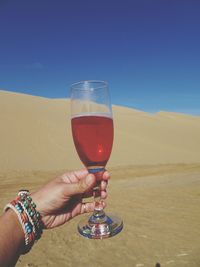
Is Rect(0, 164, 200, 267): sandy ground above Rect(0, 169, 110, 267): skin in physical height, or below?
below

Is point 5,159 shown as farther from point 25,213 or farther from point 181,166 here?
point 25,213

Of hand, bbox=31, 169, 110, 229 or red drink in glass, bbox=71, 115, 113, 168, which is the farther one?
hand, bbox=31, 169, 110, 229

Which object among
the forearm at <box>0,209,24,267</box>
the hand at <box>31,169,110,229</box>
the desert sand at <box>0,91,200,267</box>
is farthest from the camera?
the desert sand at <box>0,91,200,267</box>

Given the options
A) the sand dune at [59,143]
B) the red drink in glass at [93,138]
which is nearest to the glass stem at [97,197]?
the red drink in glass at [93,138]

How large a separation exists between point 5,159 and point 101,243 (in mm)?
8562

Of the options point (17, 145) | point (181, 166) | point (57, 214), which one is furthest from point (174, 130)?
point (57, 214)

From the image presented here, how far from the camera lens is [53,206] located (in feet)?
5.76

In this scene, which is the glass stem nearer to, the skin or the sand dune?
the skin

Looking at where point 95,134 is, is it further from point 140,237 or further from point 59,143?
point 59,143

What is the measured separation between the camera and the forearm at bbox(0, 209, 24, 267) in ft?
4.24

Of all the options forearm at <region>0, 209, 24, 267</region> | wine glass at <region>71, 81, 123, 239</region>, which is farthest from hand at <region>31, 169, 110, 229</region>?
forearm at <region>0, 209, 24, 267</region>

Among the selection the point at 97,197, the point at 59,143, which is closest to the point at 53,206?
the point at 97,197

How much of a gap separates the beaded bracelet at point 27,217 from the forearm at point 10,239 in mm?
24

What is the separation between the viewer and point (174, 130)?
22688 mm
